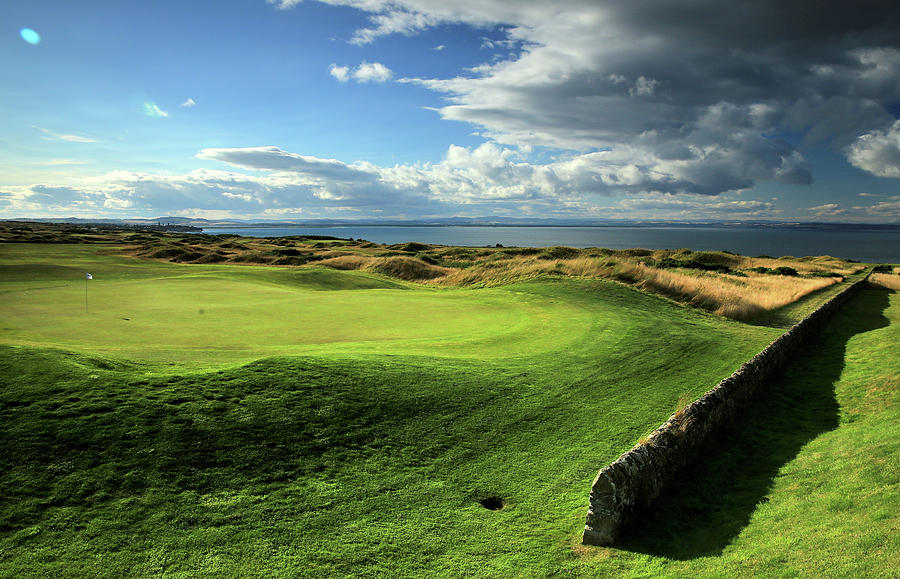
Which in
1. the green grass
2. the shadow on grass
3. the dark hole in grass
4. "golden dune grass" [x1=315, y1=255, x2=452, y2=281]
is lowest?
the shadow on grass

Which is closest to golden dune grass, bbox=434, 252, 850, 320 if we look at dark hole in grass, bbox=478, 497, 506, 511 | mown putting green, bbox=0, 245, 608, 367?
mown putting green, bbox=0, 245, 608, 367

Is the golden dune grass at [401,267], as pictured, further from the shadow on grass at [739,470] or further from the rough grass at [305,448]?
the shadow on grass at [739,470]

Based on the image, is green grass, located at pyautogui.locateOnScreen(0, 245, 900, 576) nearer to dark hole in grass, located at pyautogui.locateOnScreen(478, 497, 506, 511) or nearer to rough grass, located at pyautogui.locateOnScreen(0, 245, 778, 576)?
rough grass, located at pyautogui.locateOnScreen(0, 245, 778, 576)

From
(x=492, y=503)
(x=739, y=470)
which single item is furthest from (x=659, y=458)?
(x=492, y=503)

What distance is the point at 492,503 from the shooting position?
621cm

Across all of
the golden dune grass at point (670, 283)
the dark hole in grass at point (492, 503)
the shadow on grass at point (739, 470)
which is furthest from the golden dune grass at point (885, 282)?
the dark hole in grass at point (492, 503)

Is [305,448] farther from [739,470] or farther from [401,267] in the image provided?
[401,267]

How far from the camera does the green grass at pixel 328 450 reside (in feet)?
16.0

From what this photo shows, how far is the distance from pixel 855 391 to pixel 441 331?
35.0 feet

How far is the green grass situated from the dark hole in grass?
15 cm

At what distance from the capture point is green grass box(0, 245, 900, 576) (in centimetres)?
489

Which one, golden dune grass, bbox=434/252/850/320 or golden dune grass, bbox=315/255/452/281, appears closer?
golden dune grass, bbox=434/252/850/320

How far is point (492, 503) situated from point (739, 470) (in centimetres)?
427

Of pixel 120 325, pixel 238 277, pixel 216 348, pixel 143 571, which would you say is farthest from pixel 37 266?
pixel 143 571
